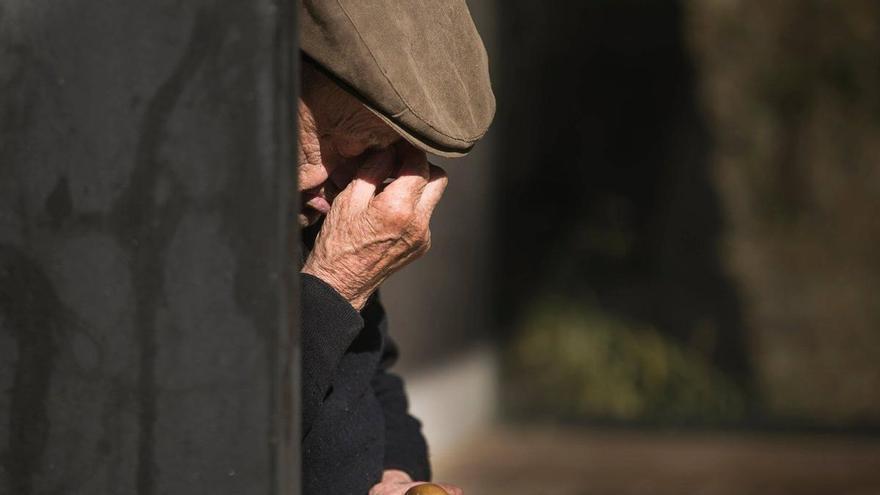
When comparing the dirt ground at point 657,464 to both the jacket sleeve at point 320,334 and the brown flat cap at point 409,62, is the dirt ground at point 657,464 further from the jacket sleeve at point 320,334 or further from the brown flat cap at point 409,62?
the brown flat cap at point 409,62

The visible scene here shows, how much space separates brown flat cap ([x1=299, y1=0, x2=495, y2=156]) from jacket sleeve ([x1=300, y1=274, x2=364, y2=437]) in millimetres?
229

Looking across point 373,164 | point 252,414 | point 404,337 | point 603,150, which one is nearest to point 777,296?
point 603,150

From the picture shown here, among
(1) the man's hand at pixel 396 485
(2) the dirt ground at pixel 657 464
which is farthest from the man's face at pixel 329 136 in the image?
(2) the dirt ground at pixel 657 464

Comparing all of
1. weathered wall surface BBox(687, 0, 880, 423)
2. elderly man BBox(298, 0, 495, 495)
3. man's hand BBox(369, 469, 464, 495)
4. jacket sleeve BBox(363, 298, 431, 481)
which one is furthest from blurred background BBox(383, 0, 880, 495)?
elderly man BBox(298, 0, 495, 495)

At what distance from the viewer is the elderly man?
1.26 meters

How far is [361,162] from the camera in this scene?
146 cm

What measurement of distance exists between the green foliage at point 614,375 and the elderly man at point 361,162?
379cm

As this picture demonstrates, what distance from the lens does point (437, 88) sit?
4.32 feet

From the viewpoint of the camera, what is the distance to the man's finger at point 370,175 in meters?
1.42

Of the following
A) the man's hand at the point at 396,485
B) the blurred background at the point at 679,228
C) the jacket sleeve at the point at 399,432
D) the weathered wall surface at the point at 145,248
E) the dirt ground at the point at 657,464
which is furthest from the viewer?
the blurred background at the point at 679,228

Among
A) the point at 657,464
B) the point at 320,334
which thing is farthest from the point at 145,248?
the point at 657,464

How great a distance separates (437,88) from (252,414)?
0.44 m

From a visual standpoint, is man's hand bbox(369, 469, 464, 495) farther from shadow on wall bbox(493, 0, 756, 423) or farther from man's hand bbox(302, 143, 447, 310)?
shadow on wall bbox(493, 0, 756, 423)

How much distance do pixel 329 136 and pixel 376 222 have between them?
0.12m
